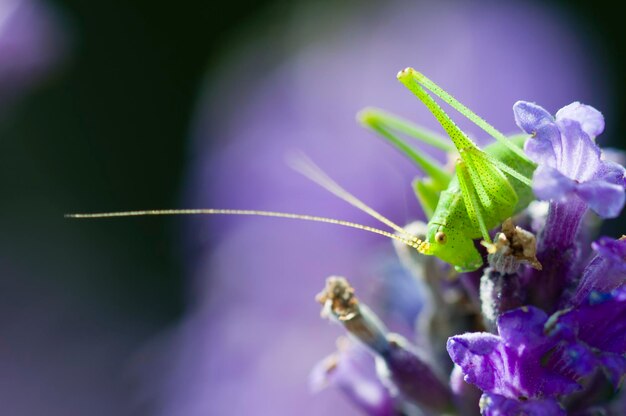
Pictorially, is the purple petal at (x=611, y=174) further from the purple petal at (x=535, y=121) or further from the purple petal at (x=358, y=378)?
the purple petal at (x=358, y=378)

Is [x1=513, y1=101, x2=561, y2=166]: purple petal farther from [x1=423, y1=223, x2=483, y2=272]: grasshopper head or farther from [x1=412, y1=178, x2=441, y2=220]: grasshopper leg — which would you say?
[x1=412, y1=178, x2=441, y2=220]: grasshopper leg

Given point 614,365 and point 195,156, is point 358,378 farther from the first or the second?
point 195,156

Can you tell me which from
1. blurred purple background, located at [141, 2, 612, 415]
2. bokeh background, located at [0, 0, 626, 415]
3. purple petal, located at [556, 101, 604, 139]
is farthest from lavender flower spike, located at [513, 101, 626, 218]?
bokeh background, located at [0, 0, 626, 415]

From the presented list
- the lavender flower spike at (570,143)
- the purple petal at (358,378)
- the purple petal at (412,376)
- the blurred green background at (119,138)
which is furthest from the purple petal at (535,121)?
the blurred green background at (119,138)

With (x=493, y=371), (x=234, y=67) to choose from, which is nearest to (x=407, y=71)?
(x=493, y=371)

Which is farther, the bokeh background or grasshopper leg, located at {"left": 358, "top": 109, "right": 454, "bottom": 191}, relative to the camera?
the bokeh background

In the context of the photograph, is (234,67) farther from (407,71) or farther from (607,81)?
(407,71)
